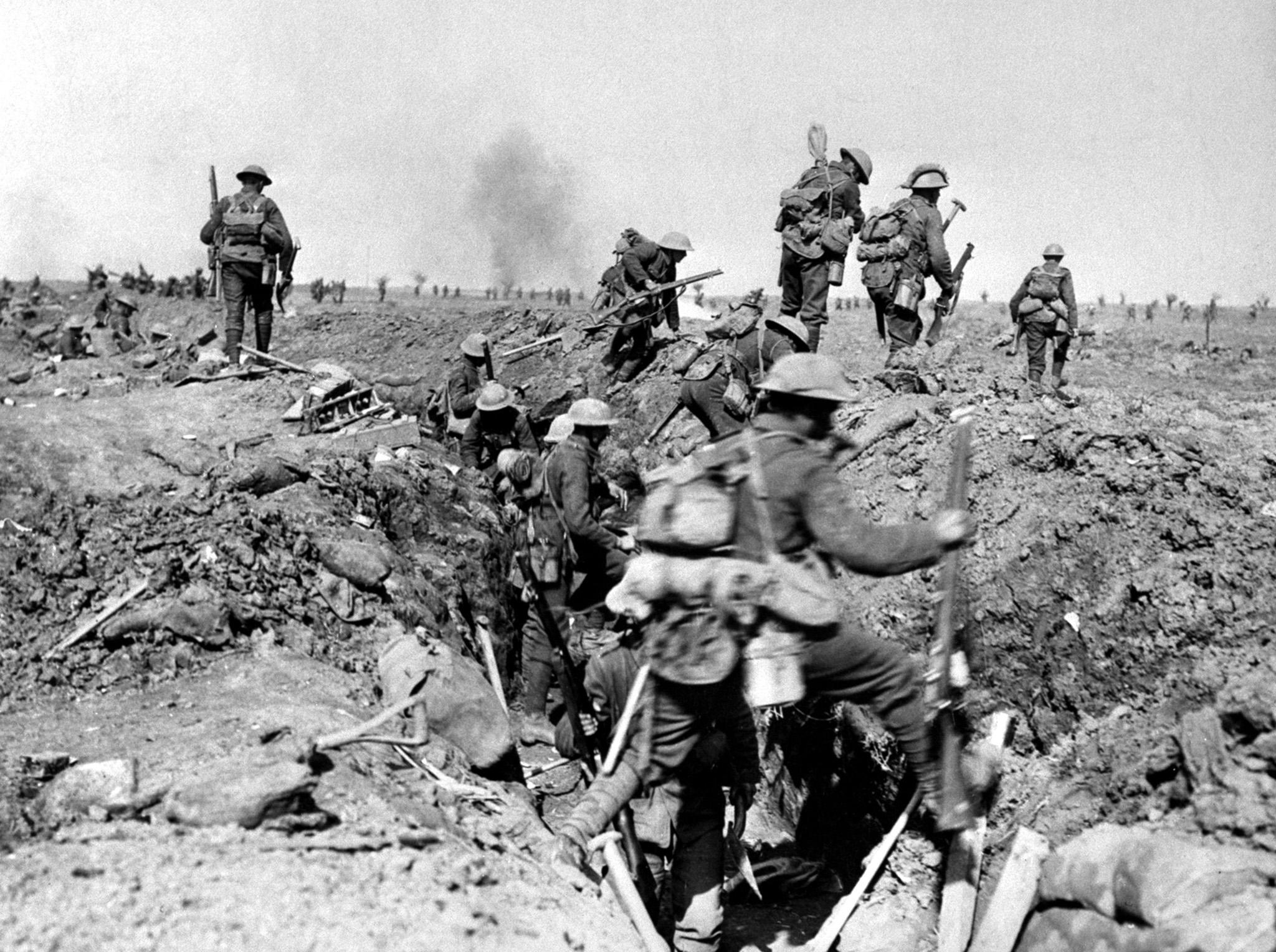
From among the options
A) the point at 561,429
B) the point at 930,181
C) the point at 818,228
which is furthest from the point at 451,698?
the point at 930,181

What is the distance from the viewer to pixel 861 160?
10922 millimetres

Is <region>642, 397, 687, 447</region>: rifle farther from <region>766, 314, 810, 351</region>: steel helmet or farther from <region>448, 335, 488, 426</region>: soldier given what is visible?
<region>766, 314, 810, 351</region>: steel helmet

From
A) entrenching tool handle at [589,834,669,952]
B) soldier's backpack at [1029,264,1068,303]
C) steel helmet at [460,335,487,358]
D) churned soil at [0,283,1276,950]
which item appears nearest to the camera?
churned soil at [0,283,1276,950]

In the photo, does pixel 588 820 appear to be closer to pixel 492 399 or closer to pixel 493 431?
pixel 492 399

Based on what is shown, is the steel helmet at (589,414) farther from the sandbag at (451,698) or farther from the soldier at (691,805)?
the soldier at (691,805)

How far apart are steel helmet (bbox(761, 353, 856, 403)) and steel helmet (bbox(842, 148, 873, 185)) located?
7.11 meters

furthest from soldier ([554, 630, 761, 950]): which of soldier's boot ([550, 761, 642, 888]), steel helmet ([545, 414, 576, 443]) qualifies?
steel helmet ([545, 414, 576, 443])

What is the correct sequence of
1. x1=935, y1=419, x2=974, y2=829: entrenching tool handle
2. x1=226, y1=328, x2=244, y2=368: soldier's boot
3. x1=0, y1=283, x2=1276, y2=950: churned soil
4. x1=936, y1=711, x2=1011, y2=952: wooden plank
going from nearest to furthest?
x1=0, y1=283, x2=1276, y2=950: churned soil, x1=935, y1=419, x2=974, y2=829: entrenching tool handle, x1=936, y1=711, x2=1011, y2=952: wooden plank, x1=226, y1=328, x2=244, y2=368: soldier's boot

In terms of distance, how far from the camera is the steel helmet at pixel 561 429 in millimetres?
7355

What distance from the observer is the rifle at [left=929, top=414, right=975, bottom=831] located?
15.1 feet

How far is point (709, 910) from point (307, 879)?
73.3 inches

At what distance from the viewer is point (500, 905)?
13.1 ft

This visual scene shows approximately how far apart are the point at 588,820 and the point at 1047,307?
9733mm

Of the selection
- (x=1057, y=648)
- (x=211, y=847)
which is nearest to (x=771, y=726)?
(x=1057, y=648)
